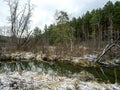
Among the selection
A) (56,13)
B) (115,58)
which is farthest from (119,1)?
(115,58)

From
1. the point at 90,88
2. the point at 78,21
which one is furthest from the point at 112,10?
the point at 90,88

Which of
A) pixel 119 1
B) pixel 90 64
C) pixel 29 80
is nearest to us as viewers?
pixel 29 80

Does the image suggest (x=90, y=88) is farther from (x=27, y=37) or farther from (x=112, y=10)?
(x=112, y=10)

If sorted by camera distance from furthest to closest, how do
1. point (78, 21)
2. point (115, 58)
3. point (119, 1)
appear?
1. point (78, 21)
2. point (119, 1)
3. point (115, 58)

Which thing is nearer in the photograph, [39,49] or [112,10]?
[39,49]

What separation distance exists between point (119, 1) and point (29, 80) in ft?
147

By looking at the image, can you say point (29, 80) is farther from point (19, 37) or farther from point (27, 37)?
point (19, 37)

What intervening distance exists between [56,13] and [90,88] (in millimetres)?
33936

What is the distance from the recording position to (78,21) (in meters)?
56.8

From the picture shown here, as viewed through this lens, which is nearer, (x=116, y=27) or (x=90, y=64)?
(x=90, y=64)

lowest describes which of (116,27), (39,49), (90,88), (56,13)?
(90,88)

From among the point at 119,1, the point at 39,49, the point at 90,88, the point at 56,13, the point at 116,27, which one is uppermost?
the point at 119,1

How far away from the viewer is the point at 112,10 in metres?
42.8

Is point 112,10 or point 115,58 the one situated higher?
point 112,10
